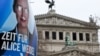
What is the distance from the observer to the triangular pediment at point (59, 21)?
50188 millimetres

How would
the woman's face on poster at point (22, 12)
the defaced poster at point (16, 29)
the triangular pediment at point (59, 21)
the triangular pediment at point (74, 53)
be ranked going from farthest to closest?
the triangular pediment at point (59, 21) < the triangular pediment at point (74, 53) < the woman's face on poster at point (22, 12) < the defaced poster at point (16, 29)

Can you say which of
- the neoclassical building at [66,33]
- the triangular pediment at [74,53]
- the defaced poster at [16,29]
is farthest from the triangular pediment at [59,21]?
the defaced poster at [16,29]

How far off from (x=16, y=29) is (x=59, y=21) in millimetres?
47282

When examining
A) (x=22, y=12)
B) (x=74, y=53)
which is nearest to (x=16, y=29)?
(x=22, y=12)

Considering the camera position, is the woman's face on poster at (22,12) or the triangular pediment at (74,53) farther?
the triangular pediment at (74,53)

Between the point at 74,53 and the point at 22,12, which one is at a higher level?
the point at 22,12

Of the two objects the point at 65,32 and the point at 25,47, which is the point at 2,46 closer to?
the point at 25,47

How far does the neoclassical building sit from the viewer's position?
1933 inches

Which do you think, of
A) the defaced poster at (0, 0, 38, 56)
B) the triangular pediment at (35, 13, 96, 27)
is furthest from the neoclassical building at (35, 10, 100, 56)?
the defaced poster at (0, 0, 38, 56)

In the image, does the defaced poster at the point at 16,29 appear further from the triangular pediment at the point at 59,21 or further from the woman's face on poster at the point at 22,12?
the triangular pediment at the point at 59,21

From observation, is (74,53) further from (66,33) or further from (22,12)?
(22,12)

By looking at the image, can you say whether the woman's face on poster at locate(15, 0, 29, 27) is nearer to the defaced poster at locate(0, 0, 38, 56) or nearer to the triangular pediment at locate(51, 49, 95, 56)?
the defaced poster at locate(0, 0, 38, 56)

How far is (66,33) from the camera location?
5131 centimetres

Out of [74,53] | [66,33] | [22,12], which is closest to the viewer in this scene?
[22,12]
